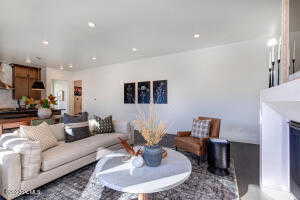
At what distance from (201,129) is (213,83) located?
A: 1.96 meters

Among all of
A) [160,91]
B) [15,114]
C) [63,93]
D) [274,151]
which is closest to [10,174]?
[15,114]

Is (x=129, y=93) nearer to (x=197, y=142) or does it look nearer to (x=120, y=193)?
(x=197, y=142)

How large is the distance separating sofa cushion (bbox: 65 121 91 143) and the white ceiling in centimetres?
204

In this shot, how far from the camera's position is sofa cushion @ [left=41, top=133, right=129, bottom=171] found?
6.58 feet

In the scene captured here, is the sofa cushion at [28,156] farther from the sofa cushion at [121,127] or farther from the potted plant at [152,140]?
the sofa cushion at [121,127]

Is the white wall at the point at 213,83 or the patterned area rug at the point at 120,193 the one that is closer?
the patterned area rug at the point at 120,193

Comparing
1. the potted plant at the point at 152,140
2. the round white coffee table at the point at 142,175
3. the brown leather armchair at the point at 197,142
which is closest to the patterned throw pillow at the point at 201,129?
the brown leather armchair at the point at 197,142

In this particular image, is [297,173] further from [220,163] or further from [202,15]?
[202,15]

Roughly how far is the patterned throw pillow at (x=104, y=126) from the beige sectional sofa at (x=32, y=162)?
67 centimetres

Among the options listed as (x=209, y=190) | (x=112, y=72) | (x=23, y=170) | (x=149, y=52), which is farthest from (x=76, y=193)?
(x=112, y=72)

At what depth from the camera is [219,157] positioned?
2.45 m

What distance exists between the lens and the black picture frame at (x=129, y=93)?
5973mm

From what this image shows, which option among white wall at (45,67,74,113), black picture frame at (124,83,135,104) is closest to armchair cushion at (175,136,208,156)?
black picture frame at (124,83,135,104)

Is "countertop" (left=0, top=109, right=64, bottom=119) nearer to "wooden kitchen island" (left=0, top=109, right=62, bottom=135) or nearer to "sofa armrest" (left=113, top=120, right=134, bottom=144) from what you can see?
"wooden kitchen island" (left=0, top=109, right=62, bottom=135)
